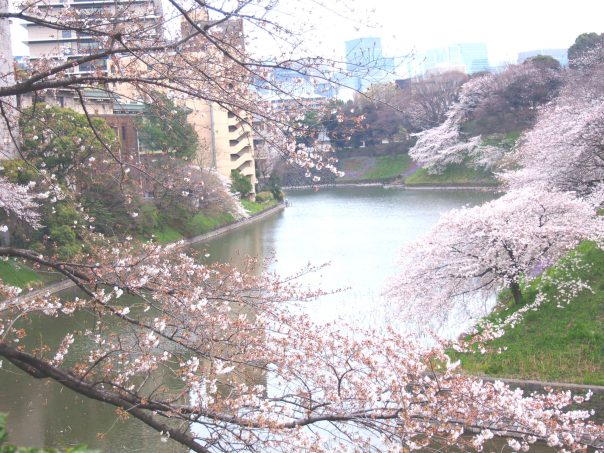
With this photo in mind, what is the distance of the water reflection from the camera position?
20.6ft

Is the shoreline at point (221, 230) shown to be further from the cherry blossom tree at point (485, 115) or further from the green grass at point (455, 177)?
the cherry blossom tree at point (485, 115)

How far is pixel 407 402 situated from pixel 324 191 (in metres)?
34.3

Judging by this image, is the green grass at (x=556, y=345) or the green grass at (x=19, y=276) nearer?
the green grass at (x=556, y=345)

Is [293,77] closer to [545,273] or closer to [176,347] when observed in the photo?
[176,347]

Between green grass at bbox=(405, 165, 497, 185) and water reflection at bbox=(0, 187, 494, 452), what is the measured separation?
1.66 meters

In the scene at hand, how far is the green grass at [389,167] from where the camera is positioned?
123ft

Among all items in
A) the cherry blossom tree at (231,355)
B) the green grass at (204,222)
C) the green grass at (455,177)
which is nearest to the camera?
the cherry blossom tree at (231,355)

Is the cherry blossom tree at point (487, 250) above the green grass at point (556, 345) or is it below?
above

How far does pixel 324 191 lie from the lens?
3684 centimetres

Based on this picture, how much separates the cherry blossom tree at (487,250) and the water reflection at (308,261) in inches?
23.8

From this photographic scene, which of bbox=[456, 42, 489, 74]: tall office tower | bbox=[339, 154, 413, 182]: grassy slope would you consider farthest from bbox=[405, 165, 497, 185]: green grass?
bbox=[456, 42, 489, 74]: tall office tower

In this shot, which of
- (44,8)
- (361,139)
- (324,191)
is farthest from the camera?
(361,139)

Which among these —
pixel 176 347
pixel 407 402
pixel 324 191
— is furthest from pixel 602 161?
pixel 324 191

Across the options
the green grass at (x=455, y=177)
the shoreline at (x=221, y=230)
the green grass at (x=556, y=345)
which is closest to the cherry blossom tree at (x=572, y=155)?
the green grass at (x=556, y=345)
